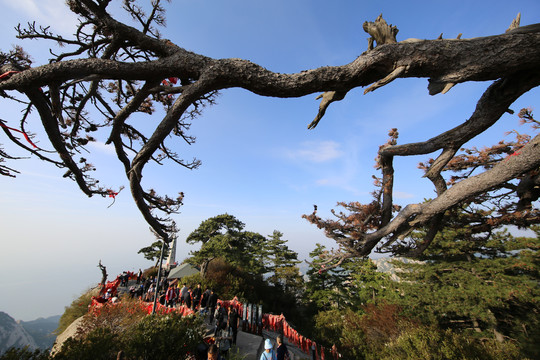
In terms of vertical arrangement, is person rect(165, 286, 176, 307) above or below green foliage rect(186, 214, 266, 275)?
below

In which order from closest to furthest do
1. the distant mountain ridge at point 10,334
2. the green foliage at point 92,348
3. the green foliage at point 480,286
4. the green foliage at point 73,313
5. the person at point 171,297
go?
the green foliage at point 92,348
the person at point 171,297
the green foliage at point 73,313
the green foliage at point 480,286
the distant mountain ridge at point 10,334

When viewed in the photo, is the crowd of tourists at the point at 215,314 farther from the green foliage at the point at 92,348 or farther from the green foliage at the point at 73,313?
the green foliage at the point at 92,348

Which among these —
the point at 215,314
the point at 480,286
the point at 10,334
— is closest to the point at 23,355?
the point at 215,314

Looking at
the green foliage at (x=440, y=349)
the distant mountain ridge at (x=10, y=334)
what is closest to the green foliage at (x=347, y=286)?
the green foliage at (x=440, y=349)

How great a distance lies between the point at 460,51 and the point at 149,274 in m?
30.7

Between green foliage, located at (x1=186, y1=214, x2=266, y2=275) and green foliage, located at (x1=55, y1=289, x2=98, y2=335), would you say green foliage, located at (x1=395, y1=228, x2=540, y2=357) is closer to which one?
green foliage, located at (x1=186, y1=214, x2=266, y2=275)

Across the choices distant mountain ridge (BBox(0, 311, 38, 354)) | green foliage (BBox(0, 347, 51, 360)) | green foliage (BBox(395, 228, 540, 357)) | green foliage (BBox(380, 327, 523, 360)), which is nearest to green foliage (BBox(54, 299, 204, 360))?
green foliage (BBox(0, 347, 51, 360))

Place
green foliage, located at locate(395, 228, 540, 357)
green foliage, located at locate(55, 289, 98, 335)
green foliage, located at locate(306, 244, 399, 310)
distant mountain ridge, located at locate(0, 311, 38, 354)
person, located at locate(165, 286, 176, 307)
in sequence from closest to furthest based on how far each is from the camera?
person, located at locate(165, 286, 176, 307)
green foliage, located at locate(55, 289, 98, 335)
green foliage, located at locate(395, 228, 540, 357)
green foliage, located at locate(306, 244, 399, 310)
distant mountain ridge, located at locate(0, 311, 38, 354)

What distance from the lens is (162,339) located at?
17.4ft

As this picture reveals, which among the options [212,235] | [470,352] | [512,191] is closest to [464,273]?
[470,352]

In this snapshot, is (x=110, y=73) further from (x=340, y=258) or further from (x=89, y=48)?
(x=340, y=258)

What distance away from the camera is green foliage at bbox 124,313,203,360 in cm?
501

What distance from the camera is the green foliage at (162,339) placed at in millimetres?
5012

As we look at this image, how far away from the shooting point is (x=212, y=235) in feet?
95.1
